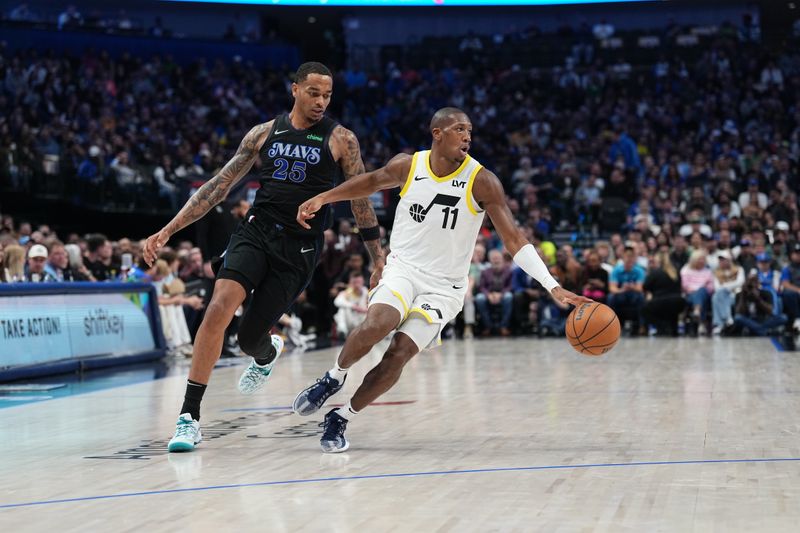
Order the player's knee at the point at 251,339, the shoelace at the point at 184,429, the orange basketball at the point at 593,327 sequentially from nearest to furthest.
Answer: the orange basketball at the point at 593,327 → the shoelace at the point at 184,429 → the player's knee at the point at 251,339

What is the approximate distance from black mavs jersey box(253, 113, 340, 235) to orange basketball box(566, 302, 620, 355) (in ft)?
5.76

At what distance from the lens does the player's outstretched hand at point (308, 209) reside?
6051 mm

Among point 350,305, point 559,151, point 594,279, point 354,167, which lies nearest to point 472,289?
→ point 594,279

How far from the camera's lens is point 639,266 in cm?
1767

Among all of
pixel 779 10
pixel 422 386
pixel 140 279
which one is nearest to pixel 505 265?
pixel 140 279

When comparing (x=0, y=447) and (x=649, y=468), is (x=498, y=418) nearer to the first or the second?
(x=649, y=468)

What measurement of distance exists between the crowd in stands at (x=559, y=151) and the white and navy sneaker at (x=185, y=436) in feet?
29.6

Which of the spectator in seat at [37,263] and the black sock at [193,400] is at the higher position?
the spectator in seat at [37,263]

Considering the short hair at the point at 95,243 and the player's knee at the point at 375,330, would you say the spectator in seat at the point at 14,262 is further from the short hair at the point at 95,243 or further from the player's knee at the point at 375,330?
the player's knee at the point at 375,330

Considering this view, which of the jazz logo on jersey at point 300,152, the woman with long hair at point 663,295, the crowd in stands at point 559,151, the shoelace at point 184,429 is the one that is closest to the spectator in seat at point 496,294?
the crowd in stands at point 559,151

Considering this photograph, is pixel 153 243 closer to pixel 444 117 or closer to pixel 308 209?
pixel 308 209

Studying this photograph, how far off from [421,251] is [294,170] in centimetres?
95

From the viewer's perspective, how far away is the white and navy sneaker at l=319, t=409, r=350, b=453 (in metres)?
5.85

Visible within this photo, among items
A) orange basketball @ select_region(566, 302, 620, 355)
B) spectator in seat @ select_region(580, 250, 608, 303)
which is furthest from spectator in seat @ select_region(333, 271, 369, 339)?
orange basketball @ select_region(566, 302, 620, 355)
